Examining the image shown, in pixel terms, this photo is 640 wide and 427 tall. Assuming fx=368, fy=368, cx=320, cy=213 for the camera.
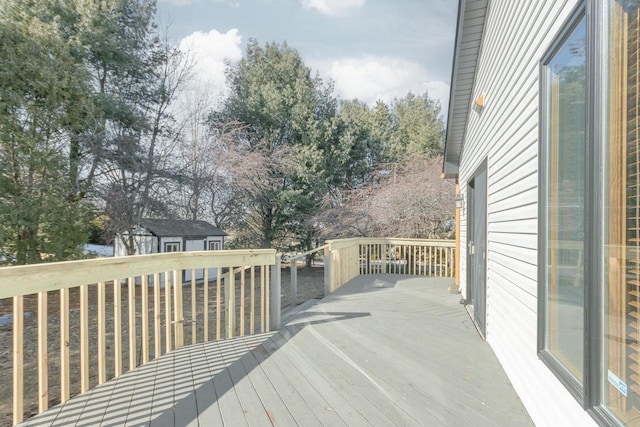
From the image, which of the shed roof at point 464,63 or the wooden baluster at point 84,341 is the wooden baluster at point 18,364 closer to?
the wooden baluster at point 84,341

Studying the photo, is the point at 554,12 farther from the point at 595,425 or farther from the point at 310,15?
the point at 310,15

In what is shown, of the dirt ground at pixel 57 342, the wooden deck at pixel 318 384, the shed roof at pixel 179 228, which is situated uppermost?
the shed roof at pixel 179 228

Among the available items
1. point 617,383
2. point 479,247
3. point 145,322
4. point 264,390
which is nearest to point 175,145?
point 145,322

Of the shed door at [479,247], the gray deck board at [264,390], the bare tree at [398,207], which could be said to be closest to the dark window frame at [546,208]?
the gray deck board at [264,390]

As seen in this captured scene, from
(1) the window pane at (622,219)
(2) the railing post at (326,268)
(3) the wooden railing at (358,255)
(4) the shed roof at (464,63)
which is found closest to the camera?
(1) the window pane at (622,219)

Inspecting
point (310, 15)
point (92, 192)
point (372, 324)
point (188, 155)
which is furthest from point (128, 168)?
point (372, 324)

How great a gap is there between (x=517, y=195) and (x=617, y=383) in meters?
1.70

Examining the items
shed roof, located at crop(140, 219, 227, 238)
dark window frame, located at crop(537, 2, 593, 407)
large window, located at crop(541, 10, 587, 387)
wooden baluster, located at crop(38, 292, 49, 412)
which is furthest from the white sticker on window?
shed roof, located at crop(140, 219, 227, 238)

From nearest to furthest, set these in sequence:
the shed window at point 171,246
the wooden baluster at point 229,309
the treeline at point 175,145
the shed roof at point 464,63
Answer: the wooden baluster at point 229,309
the shed roof at point 464,63
the treeline at point 175,145
the shed window at point 171,246

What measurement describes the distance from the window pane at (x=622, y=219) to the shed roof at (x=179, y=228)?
11.1 metres

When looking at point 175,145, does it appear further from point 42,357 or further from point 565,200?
point 565,200

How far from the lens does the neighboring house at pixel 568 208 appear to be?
1331 mm

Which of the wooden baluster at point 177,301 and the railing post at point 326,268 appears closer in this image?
the wooden baluster at point 177,301

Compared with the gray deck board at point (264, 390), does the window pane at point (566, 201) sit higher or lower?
higher
